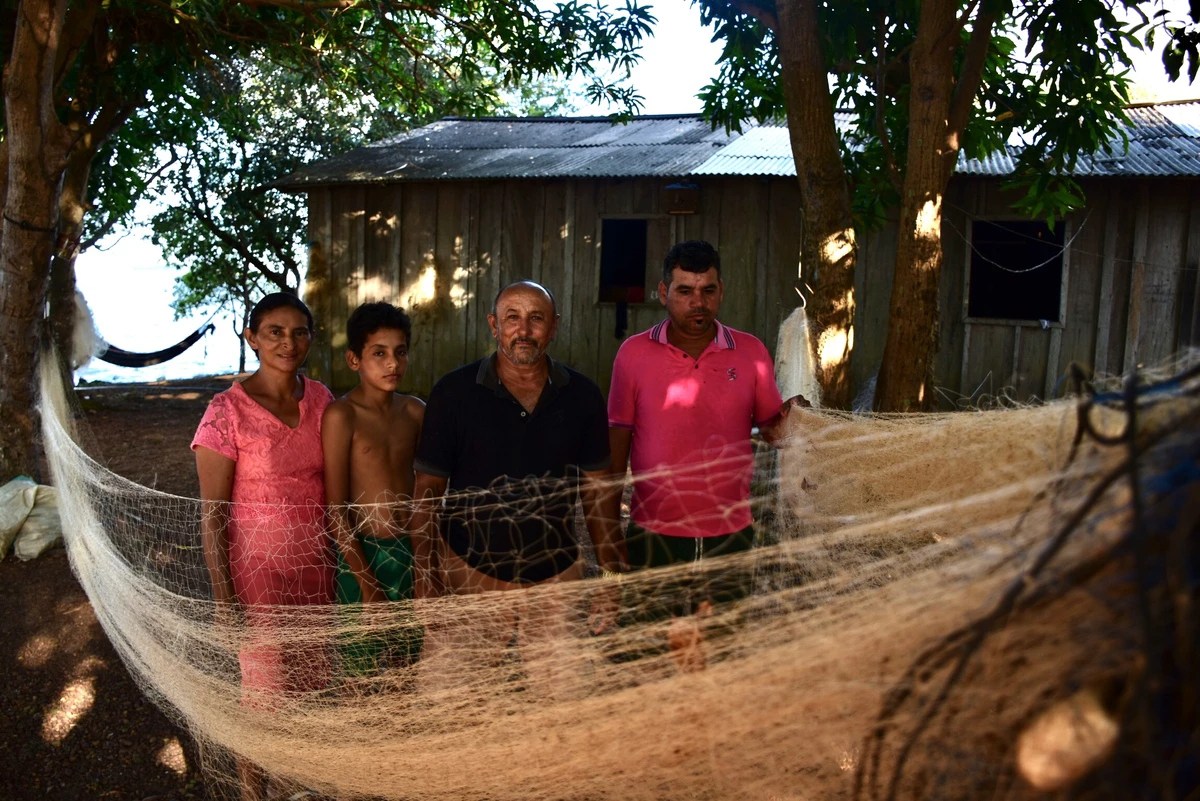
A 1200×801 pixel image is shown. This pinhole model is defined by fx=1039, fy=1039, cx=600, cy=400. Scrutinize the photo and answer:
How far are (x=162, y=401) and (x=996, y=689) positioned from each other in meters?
11.6

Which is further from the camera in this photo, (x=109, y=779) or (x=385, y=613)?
(x=109, y=779)

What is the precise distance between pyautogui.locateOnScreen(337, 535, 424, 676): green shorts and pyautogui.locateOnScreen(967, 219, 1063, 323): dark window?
6558 mm

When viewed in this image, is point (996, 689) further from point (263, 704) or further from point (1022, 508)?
point (263, 704)

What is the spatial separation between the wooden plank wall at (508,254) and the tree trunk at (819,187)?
209 inches

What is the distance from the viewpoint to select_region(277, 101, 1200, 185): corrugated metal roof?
7695 mm

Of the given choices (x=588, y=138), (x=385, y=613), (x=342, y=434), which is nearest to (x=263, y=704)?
(x=385, y=613)

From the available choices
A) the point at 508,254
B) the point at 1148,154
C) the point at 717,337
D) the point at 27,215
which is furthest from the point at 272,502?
the point at 1148,154

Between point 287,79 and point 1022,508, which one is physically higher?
point 287,79

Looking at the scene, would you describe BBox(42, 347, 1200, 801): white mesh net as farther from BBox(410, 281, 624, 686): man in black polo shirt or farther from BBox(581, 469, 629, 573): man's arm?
BBox(581, 469, 629, 573): man's arm

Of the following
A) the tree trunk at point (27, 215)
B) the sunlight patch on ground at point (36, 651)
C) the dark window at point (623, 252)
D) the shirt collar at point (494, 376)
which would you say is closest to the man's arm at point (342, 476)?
the shirt collar at point (494, 376)

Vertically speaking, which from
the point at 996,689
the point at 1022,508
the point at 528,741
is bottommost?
the point at 528,741

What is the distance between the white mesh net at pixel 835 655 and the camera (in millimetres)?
1056

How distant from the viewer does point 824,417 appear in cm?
285

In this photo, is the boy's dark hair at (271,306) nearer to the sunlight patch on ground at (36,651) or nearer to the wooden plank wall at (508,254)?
the sunlight patch on ground at (36,651)
